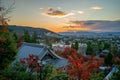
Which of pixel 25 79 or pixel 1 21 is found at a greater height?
pixel 1 21

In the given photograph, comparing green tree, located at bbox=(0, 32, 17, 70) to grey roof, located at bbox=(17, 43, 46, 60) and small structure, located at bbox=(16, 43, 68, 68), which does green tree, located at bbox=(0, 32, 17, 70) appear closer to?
small structure, located at bbox=(16, 43, 68, 68)

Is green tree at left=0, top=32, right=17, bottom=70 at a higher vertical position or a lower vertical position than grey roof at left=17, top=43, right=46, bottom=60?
higher

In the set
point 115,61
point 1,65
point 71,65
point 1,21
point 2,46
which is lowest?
point 115,61

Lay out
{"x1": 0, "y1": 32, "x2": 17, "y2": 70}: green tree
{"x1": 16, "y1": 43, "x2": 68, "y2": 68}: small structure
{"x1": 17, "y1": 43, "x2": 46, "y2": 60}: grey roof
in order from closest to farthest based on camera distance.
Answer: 1. {"x1": 0, "y1": 32, "x2": 17, "y2": 70}: green tree
2. {"x1": 16, "y1": 43, "x2": 68, "y2": 68}: small structure
3. {"x1": 17, "y1": 43, "x2": 46, "y2": 60}: grey roof

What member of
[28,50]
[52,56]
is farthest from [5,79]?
[28,50]

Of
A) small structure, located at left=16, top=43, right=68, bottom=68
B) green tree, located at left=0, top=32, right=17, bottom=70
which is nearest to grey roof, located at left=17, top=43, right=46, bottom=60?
small structure, located at left=16, top=43, right=68, bottom=68

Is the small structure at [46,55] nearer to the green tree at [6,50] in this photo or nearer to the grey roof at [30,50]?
the grey roof at [30,50]

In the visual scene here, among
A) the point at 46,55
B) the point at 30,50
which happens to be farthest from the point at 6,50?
the point at 30,50

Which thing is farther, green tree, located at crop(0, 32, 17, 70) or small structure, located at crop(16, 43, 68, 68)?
small structure, located at crop(16, 43, 68, 68)

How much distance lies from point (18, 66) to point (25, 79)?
121 inches

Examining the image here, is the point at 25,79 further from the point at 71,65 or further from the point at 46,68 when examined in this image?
the point at 71,65

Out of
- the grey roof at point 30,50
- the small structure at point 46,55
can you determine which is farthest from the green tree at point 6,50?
the grey roof at point 30,50

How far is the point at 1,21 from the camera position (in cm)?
1777

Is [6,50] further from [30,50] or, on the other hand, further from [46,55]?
[30,50]
